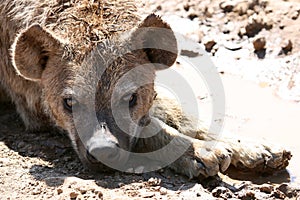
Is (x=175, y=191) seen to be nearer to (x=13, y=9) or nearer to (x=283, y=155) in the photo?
(x=283, y=155)

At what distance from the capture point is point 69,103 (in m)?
5.30

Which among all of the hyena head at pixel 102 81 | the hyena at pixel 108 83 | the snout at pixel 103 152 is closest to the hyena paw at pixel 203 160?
the hyena at pixel 108 83

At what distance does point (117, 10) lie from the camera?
17.9 ft

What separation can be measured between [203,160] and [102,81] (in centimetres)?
91

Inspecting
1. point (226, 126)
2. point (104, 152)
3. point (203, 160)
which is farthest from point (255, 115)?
point (104, 152)

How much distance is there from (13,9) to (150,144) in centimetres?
145

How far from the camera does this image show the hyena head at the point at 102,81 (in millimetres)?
5098

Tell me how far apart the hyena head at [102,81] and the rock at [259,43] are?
239cm

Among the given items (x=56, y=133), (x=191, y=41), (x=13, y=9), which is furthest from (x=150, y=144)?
(x=191, y=41)

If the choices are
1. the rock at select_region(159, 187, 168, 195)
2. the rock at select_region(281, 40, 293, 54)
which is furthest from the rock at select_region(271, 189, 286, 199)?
the rock at select_region(281, 40, 293, 54)

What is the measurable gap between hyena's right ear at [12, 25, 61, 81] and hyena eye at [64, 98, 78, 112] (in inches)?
12.9

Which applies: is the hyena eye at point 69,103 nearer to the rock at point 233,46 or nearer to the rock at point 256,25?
the rock at point 233,46

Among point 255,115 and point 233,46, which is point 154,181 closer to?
point 255,115

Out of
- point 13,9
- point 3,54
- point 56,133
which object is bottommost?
point 56,133
